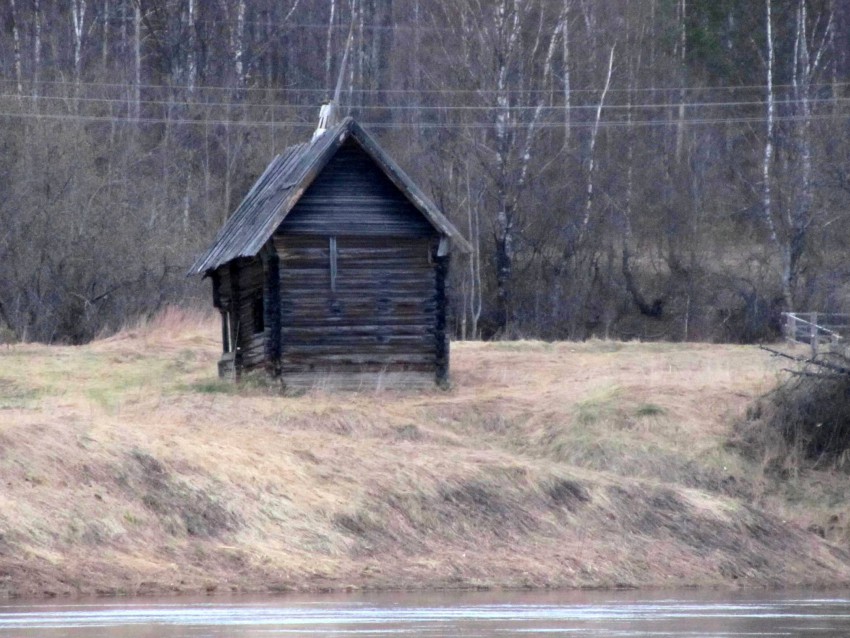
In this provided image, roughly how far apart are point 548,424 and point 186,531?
8090 mm

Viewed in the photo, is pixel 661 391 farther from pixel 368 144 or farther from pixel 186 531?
pixel 186 531

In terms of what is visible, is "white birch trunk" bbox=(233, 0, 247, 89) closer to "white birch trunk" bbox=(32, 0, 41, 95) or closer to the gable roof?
"white birch trunk" bbox=(32, 0, 41, 95)

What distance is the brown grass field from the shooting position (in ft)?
55.7

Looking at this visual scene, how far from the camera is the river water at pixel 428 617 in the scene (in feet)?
42.0

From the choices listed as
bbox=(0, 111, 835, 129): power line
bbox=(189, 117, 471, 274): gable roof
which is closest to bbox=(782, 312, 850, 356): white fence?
bbox=(189, 117, 471, 274): gable roof

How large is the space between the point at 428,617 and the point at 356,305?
1324 cm

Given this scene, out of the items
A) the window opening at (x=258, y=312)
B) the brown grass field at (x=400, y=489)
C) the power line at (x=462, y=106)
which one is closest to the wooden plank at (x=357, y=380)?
the brown grass field at (x=400, y=489)

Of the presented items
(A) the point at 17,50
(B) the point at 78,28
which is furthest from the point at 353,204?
(B) the point at 78,28

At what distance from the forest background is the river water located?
26.8 m

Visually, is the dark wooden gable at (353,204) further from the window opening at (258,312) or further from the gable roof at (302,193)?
the window opening at (258,312)

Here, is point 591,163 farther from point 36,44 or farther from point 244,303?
point 244,303

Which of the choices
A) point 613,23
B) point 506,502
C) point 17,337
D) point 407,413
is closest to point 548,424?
point 407,413

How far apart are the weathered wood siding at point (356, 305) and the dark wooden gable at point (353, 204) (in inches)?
9.0

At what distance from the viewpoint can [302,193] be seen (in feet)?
86.0
